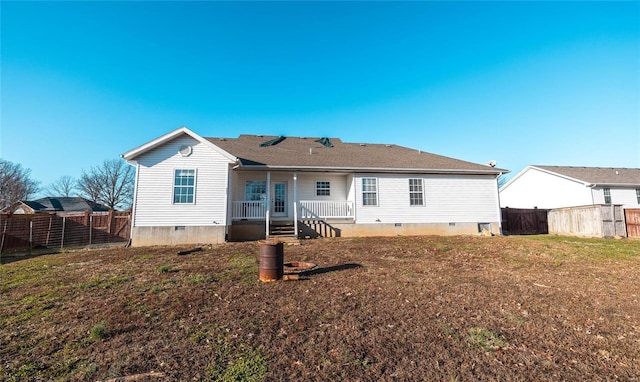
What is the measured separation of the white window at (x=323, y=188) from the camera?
51.4 ft

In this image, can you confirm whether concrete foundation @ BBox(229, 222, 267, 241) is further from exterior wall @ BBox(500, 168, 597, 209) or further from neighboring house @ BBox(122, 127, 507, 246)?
exterior wall @ BBox(500, 168, 597, 209)

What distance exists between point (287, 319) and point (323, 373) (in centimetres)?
146

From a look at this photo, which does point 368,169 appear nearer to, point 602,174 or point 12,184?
point 602,174

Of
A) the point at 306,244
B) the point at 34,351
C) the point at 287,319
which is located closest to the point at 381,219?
the point at 306,244

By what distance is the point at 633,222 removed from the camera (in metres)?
14.4

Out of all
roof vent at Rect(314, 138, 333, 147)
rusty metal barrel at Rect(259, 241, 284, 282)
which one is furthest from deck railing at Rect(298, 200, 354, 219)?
rusty metal barrel at Rect(259, 241, 284, 282)

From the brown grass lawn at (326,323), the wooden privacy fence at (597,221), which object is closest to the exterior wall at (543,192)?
the wooden privacy fence at (597,221)

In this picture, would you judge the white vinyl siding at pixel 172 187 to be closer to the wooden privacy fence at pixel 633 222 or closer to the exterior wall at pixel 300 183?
A: the exterior wall at pixel 300 183

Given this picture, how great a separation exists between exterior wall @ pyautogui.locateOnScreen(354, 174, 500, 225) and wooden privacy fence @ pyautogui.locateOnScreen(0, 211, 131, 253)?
1418 cm

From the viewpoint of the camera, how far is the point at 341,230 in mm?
14539

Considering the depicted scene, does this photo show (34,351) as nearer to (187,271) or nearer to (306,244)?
(187,271)

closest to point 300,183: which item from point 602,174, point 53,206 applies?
point 602,174

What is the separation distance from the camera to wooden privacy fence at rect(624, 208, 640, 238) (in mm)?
14328

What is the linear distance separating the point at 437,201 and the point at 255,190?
998 cm
